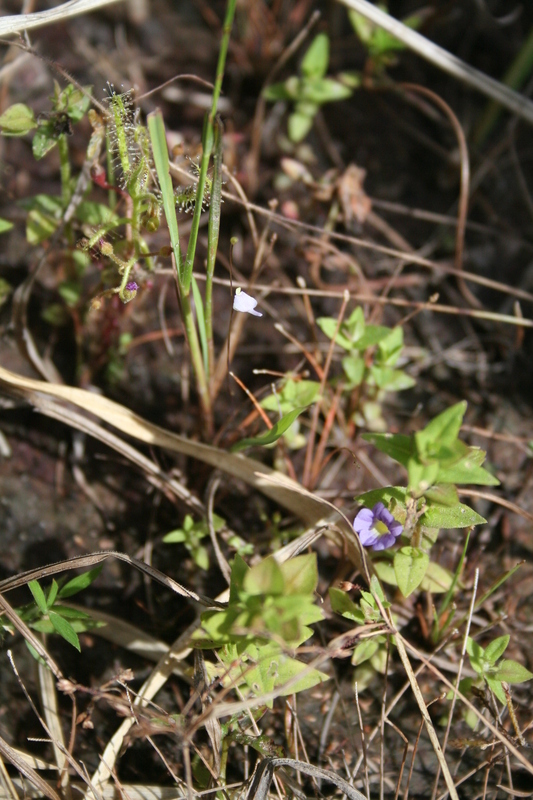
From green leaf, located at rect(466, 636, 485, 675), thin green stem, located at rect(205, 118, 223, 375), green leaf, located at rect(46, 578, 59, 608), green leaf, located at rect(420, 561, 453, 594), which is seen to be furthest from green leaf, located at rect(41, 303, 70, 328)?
green leaf, located at rect(466, 636, 485, 675)

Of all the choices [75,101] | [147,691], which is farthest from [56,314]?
[147,691]

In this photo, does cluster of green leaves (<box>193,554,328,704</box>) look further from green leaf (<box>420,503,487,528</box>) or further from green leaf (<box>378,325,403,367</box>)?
green leaf (<box>378,325,403,367</box>)

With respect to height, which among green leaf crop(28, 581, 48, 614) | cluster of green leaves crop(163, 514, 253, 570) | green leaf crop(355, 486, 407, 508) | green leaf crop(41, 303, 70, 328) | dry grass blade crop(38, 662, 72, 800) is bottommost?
dry grass blade crop(38, 662, 72, 800)

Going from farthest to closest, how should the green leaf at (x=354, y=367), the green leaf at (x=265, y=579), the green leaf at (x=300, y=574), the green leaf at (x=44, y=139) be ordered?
the green leaf at (x=354, y=367)
the green leaf at (x=44, y=139)
the green leaf at (x=300, y=574)
the green leaf at (x=265, y=579)

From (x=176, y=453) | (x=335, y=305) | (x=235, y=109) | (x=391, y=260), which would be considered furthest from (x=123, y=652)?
(x=235, y=109)

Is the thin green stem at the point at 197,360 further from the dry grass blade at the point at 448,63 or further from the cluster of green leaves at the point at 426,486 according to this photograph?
the dry grass blade at the point at 448,63

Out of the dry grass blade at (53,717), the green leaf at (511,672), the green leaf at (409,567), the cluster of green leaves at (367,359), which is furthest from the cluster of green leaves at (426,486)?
the dry grass blade at (53,717)
